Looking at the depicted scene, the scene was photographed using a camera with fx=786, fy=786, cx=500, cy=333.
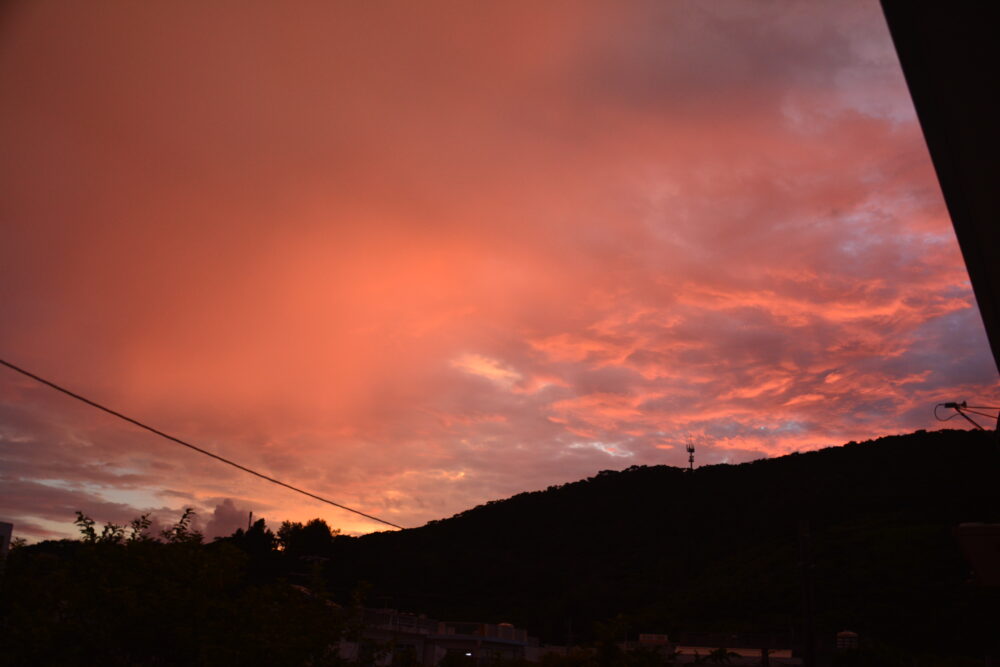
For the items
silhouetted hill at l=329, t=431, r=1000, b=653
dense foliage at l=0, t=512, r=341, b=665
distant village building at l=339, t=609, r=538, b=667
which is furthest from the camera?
silhouetted hill at l=329, t=431, r=1000, b=653

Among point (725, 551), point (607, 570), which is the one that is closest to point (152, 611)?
point (607, 570)

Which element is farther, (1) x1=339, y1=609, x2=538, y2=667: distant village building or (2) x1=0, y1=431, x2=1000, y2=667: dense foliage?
(1) x1=339, y1=609, x2=538, y2=667: distant village building

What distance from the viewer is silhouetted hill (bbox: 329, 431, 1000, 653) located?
46906 mm

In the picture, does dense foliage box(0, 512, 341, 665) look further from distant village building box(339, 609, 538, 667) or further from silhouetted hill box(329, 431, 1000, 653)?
silhouetted hill box(329, 431, 1000, 653)

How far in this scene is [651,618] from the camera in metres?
50.8

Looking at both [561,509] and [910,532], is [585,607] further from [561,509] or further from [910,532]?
[910,532]

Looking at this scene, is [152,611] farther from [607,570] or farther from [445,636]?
[607,570]

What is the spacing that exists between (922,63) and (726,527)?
68253 millimetres

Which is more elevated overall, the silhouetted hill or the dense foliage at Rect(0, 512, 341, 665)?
the silhouetted hill

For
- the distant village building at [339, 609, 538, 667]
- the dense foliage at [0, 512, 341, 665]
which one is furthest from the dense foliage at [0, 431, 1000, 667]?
the distant village building at [339, 609, 538, 667]

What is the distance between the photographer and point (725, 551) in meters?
64.2

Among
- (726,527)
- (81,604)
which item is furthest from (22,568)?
(726,527)

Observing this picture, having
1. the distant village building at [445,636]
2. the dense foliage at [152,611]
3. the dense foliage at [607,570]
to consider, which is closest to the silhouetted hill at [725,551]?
the dense foliage at [607,570]

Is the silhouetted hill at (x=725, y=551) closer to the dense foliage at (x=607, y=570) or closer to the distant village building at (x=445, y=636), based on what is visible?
the dense foliage at (x=607, y=570)
